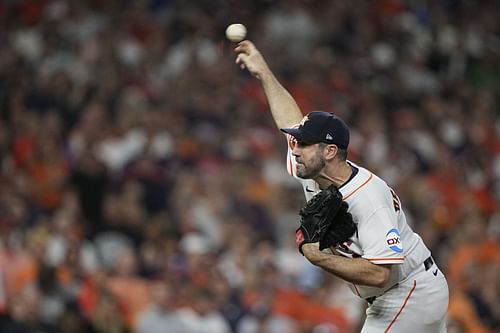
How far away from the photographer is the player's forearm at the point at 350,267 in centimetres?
492

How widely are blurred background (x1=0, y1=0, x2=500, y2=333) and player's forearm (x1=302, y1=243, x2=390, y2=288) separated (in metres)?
3.35

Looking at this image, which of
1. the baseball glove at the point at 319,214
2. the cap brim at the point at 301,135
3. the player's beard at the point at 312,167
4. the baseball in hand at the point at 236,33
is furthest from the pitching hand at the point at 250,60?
the baseball glove at the point at 319,214

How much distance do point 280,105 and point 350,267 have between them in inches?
55.9

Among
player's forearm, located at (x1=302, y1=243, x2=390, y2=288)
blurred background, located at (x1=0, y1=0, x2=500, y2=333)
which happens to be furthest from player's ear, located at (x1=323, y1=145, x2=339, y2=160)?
blurred background, located at (x1=0, y1=0, x2=500, y2=333)

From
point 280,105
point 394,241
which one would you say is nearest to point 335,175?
point 394,241

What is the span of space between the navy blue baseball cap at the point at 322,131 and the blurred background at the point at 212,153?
11.0 ft

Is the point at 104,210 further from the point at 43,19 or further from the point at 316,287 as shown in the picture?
the point at 43,19

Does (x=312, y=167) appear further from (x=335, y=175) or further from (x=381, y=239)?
(x=381, y=239)

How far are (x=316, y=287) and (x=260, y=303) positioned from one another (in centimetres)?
89

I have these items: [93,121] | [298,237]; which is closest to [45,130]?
[93,121]

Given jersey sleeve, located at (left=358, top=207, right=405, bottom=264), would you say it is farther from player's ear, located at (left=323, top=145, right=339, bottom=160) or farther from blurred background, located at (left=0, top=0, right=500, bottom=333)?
blurred background, located at (left=0, top=0, right=500, bottom=333)

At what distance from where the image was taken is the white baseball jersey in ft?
16.6

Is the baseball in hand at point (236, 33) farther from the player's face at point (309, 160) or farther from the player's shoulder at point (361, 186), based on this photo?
the player's shoulder at point (361, 186)

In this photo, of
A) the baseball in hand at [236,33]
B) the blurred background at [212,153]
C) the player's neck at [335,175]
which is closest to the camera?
the player's neck at [335,175]
